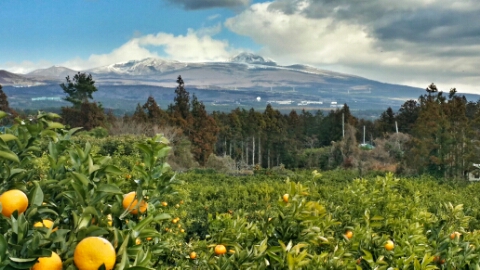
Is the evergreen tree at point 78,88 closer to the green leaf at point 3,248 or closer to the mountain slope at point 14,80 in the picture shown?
the green leaf at point 3,248

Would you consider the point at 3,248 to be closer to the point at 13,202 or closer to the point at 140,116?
the point at 13,202

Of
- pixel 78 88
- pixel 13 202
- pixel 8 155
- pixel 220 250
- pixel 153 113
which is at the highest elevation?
pixel 78 88

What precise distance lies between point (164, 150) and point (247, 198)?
561cm

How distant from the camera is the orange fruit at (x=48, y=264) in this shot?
39.2 inches

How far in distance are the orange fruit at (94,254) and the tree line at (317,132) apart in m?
19.5

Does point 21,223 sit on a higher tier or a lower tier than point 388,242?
higher

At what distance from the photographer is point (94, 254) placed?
96cm

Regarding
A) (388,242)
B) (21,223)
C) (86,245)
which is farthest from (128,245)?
(388,242)

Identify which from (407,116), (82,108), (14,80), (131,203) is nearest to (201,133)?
(82,108)

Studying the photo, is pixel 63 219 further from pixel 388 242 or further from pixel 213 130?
pixel 213 130

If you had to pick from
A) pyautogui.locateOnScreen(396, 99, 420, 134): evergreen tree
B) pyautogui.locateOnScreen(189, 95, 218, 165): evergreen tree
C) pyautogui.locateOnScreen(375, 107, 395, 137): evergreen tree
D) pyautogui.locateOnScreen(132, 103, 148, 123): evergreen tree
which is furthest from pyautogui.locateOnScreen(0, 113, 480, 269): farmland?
pyautogui.locateOnScreen(375, 107, 395, 137): evergreen tree

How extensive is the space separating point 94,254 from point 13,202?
0.38 meters

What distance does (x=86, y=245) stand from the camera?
977 millimetres

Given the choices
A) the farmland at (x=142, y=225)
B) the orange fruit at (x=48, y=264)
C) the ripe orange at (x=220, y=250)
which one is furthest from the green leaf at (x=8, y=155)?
the ripe orange at (x=220, y=250)
